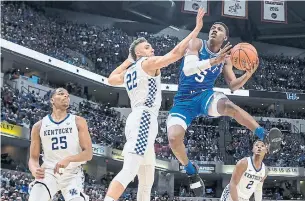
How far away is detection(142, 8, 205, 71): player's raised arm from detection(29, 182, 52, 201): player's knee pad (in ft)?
5.93

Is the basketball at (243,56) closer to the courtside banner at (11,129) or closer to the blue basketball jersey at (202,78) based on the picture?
the blue basketball jersey at (202,78)

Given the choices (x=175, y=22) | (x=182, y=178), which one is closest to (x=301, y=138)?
(x=182, y=178)

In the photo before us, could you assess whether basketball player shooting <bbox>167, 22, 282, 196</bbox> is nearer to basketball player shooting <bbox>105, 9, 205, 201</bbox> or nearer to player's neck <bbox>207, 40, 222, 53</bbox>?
player's neck <bbox>207, 40, 222, 53</bbox>

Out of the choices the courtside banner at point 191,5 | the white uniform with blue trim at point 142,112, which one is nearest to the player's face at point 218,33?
the white uniform with blue trim at point 142,112

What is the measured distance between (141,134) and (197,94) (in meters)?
1.54

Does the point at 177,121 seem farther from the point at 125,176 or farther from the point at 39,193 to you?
the point at 39,193

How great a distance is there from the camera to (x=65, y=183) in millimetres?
5641

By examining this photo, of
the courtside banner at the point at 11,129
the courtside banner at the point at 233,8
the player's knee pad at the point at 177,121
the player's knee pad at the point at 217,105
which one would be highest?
the courtside banner at the point at 233,8

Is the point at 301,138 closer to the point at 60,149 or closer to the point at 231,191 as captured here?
the point at 231,191

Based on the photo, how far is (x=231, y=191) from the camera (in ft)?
25.0

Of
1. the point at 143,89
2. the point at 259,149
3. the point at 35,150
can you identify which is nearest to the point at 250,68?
the point at 143,89

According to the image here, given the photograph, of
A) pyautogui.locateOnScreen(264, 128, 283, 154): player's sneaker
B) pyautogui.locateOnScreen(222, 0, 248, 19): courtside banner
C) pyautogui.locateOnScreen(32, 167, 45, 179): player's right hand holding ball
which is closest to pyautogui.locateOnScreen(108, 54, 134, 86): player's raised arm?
pyautogui.locateOnScreen(32, 167, 45, 179): player's right hand holding ball

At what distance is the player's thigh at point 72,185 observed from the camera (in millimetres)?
5531

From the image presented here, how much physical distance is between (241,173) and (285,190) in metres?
25.0
